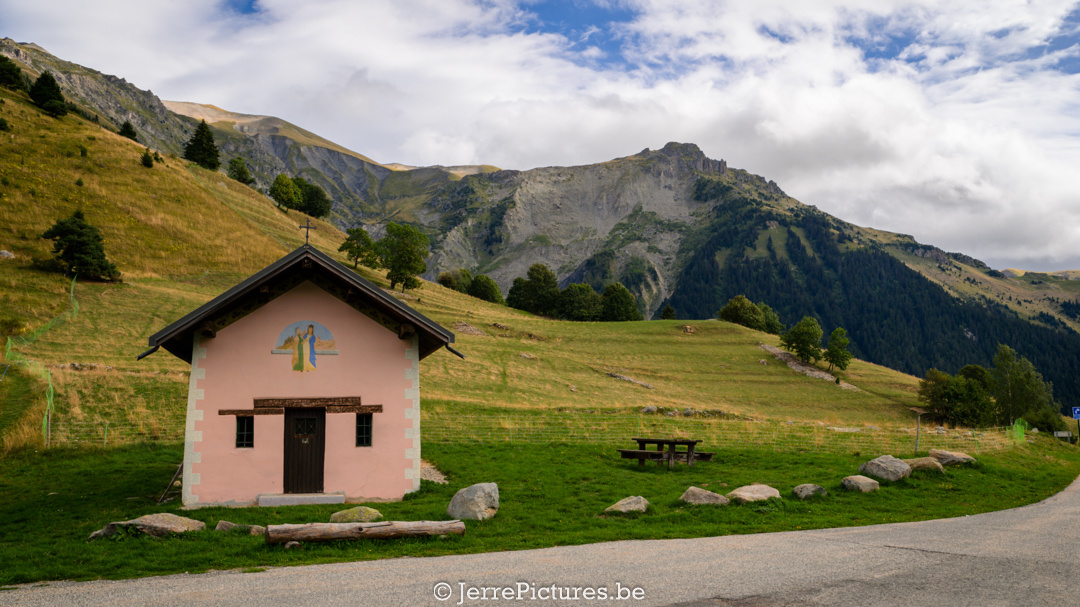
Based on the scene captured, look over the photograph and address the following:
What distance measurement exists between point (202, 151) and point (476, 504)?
125922 mm

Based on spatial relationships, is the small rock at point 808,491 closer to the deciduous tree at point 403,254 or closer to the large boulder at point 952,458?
the large boulder at point 952,458

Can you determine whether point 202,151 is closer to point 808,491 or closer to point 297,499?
point 297,499

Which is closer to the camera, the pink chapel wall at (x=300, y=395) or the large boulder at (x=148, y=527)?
the large boulder at (x=148, y=527)

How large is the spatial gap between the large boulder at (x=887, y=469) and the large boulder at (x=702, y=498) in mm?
7251

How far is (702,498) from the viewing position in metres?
18.8

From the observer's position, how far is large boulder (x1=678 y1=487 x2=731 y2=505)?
18.7 meters

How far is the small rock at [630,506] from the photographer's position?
18.1 meters

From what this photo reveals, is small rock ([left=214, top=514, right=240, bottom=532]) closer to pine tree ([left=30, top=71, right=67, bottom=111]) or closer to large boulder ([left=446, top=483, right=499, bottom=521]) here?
large boulder ([left=446, top=483, right=499, bottom=521])

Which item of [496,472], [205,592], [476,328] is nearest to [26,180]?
[476,328]

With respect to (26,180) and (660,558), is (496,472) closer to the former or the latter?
(660,558)

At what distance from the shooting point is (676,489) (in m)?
21.9

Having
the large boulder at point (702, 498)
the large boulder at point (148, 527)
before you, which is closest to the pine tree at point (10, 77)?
the large boulder at point (148, 527)

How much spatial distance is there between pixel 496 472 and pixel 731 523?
34.8 ft

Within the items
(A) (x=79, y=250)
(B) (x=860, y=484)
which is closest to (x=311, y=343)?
(B) (x=860, y=484)
